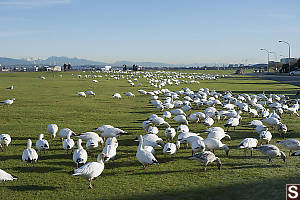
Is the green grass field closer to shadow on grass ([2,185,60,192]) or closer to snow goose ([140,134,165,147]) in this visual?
shadow on grass ([2,185,60,192])

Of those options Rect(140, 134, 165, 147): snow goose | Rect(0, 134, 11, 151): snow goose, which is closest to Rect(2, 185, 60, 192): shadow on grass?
Rect(0, 134, 11, 151): snow goose


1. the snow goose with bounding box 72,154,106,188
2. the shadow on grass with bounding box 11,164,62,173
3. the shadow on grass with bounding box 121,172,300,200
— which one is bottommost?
the shadow on grass with bounding box 121,172,300,200

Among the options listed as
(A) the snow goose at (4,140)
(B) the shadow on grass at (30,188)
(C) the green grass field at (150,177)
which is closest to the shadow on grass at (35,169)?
(C) the green grass field at (150,177)

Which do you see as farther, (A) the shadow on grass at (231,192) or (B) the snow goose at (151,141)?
(B) the snow goose at (151,141)

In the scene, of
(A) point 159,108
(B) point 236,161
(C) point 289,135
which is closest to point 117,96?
(A) point 159,108

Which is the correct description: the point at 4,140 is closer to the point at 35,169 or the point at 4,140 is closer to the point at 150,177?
the point at 35,169

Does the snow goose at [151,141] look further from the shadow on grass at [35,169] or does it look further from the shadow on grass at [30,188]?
the shadow on grass at [30,188]

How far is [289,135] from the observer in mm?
14602

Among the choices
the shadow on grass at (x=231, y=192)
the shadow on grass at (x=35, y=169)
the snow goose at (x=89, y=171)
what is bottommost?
the shadow on grass at (x=231, y=192)

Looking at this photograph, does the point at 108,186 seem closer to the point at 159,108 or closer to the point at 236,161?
the point at 236,161

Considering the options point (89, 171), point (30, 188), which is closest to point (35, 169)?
point (30, 188)

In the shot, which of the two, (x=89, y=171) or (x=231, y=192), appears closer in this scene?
(x=231, y=192)

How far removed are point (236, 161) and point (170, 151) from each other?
246 cm

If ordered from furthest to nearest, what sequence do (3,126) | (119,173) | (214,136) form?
(3,126) → (214,136) → (119,173)
